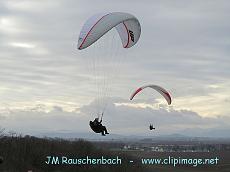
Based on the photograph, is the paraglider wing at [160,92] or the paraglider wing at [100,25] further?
the paraglider wing at [160,92]

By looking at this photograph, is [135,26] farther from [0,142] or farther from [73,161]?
[73,161]

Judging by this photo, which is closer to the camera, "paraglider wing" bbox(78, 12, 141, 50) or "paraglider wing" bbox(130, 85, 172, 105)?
"paraglider wing" bbox(78, 12, 141, 50)

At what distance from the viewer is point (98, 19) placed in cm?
2272

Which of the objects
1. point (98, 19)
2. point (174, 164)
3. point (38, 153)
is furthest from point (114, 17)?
point (174, 164)

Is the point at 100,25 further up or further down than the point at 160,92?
further up

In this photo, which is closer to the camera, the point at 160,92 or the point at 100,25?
the point at 100,25

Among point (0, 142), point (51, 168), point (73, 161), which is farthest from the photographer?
point (73, 161)

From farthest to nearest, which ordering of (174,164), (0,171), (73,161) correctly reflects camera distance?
(174,164), (73,161), (0,171)

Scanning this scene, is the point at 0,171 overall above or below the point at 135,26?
below

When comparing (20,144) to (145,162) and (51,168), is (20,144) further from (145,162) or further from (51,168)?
(145,162)

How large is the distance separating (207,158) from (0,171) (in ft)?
201

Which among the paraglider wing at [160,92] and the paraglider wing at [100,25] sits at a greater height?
the paraglider wing at [100,25]

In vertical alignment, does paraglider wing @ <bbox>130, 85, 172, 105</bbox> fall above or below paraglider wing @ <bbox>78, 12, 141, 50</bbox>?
below

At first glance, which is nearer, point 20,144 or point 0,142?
point 0,142
